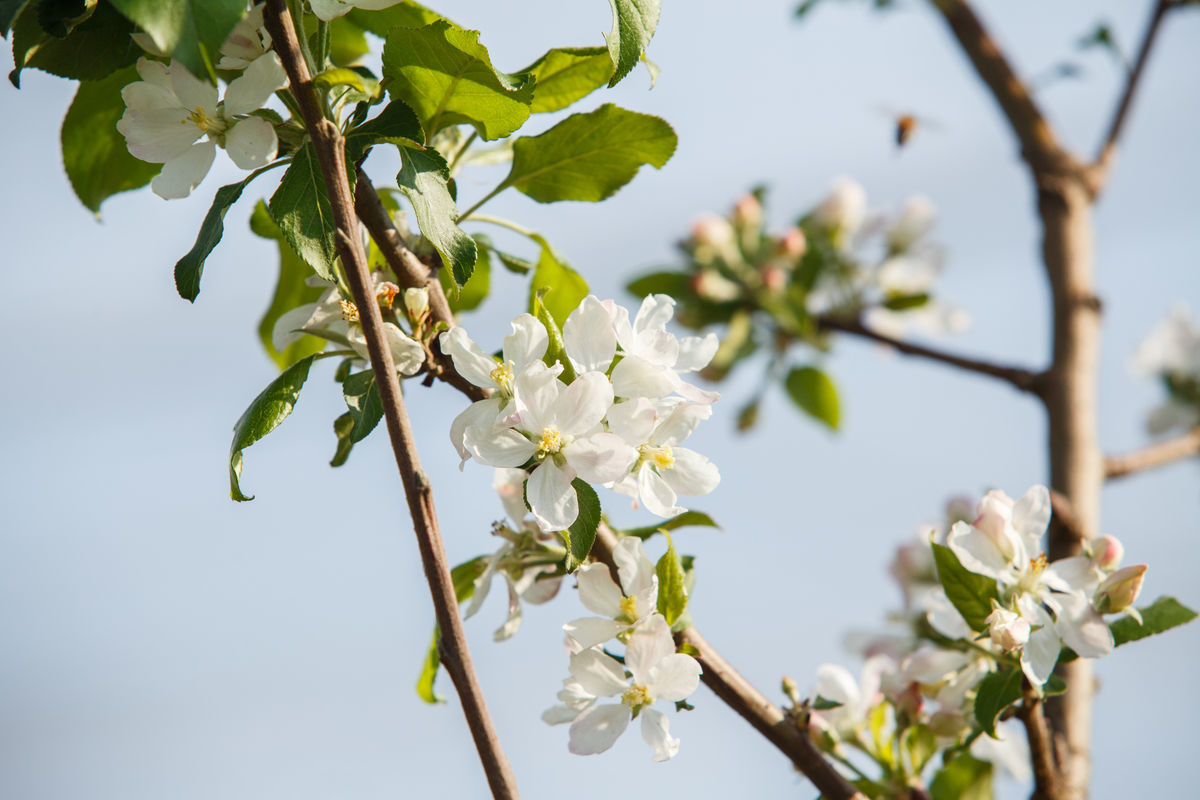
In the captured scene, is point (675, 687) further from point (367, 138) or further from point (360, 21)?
point (360, 21)

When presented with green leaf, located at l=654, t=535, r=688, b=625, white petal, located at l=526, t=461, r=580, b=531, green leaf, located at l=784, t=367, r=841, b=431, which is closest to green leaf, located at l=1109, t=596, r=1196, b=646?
green leaf, located at l=654, t=535, r=688, b=625

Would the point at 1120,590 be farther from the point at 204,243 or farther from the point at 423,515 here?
the point at 204,243

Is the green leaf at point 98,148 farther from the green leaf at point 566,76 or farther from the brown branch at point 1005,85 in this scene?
the brown branch at point 1005,85

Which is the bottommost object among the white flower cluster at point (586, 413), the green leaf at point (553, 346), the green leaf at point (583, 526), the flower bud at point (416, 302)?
the green leaf at point (583, 526)

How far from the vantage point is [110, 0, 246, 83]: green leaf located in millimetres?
476

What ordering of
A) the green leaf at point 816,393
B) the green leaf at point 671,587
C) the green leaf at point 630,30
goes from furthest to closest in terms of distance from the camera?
1. the green leaf at point 816,393
2. the green leaf at point 671,587
3. the green leaf at point 630,30

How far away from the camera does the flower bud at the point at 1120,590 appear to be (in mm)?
773

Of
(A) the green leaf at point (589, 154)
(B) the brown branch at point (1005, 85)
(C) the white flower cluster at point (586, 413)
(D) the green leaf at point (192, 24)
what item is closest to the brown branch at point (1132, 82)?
(B) the brown branch at point (1005, 85)

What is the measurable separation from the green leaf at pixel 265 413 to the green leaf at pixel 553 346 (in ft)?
0.50

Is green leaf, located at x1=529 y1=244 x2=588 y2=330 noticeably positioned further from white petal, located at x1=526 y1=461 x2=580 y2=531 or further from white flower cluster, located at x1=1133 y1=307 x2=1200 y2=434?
white flower cluster, located at x1=1133 y1=307 x2=1200 y2=434

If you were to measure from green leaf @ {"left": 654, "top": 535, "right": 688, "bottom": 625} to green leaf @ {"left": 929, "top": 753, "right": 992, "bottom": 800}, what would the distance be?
0.49m

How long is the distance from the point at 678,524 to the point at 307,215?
36 centimetres

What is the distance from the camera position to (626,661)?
673 mm

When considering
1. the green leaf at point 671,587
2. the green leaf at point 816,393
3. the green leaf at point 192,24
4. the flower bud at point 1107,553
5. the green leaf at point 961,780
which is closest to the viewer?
the green leaf at point 192,24
